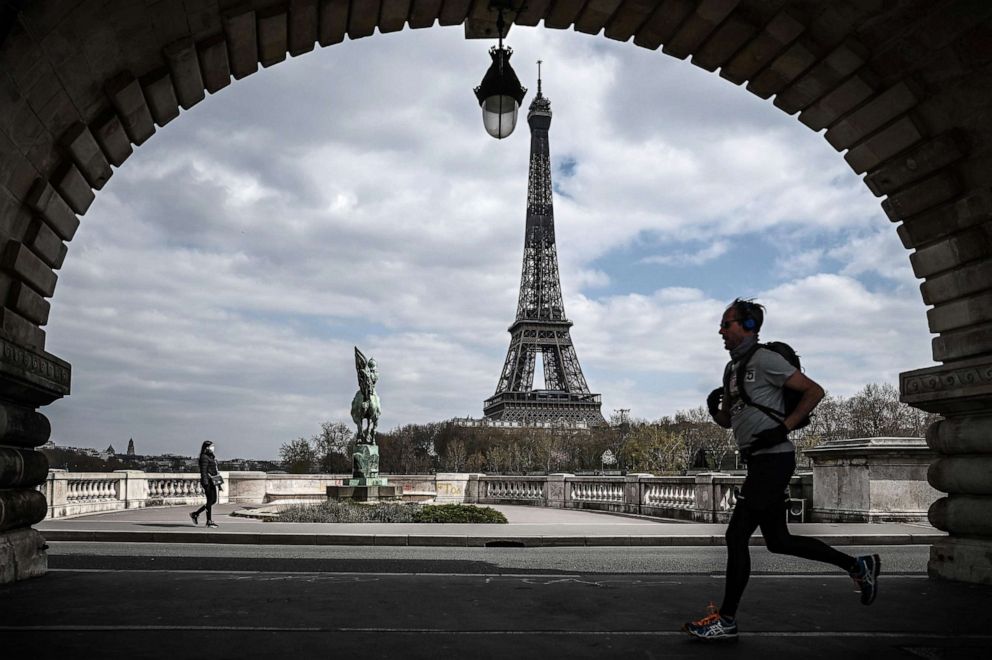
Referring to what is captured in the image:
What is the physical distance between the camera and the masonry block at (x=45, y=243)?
7621 mm

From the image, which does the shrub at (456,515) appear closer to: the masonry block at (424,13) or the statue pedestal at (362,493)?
the statue pedestal at (362,493)

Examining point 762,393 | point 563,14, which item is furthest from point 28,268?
point 762,393

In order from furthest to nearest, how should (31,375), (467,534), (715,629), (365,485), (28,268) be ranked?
(365,485) → (467,534) → (28,268) → (31,375) → (715,629)

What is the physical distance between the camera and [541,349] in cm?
10806

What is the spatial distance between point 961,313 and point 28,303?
8.26 m

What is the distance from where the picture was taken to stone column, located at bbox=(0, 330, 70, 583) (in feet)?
23.7

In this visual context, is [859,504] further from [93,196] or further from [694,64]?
[93,196]

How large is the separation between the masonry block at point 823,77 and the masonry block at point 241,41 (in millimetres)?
4375

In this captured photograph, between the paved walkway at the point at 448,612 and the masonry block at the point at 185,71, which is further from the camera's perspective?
the masonry block at the point at 185,71

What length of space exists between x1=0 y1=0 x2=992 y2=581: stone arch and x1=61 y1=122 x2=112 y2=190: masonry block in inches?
0.6

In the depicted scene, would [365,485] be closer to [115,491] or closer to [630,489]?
[115,491]

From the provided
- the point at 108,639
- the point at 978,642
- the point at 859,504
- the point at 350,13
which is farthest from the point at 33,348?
the point at 859,504

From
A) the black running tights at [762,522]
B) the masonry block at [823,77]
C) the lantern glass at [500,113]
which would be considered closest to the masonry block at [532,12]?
the lantern glass at [500,113]

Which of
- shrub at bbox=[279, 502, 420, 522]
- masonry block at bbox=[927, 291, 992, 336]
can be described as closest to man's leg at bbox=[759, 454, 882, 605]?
masonry block at bbox=[927, 291, 992, 336]
